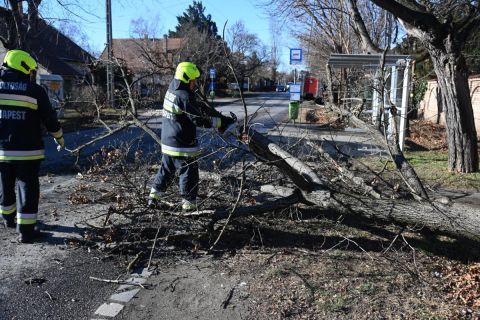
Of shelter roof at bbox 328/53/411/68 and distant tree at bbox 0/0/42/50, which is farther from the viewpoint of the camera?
distant tree at bbox 0/0/42/50

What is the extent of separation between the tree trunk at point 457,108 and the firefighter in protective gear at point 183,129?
4.86 meters

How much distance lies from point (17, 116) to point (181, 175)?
179 centimetres

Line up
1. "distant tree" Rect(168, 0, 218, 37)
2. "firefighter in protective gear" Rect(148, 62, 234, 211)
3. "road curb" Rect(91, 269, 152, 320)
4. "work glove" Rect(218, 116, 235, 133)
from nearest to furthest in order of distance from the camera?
"road curb" Rect(91, 269, 152, 320), "work glove" Rect(218, 116, 235, 133), "firefighter in protective gear" Rect(148, 62, 234, 211), "distant tree" Rect(168, 0, 218, 37)

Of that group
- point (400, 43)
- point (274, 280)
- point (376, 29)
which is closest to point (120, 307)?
point (274, 280)

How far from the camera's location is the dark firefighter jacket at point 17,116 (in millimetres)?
4504

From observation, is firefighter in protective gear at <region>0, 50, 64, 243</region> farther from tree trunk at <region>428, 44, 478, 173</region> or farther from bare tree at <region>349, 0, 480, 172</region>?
tree trunk at <region>428, 44, 478, 173</region>

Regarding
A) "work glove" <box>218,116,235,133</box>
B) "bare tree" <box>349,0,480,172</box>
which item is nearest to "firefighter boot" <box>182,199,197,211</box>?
"work glove" <box>218,116,235,133</box>

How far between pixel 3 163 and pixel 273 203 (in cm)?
275

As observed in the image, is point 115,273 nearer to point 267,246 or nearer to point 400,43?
point 267,246

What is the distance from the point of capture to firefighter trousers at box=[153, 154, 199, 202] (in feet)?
16.8

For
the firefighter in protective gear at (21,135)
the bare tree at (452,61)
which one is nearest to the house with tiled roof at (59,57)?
the bare tree at (452,61)

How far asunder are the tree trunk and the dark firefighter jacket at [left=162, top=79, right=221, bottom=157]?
491 centimetres

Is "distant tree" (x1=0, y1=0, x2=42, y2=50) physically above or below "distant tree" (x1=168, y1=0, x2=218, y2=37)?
below

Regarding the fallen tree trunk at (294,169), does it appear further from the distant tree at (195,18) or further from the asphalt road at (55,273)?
the distant tree at (195,18)
